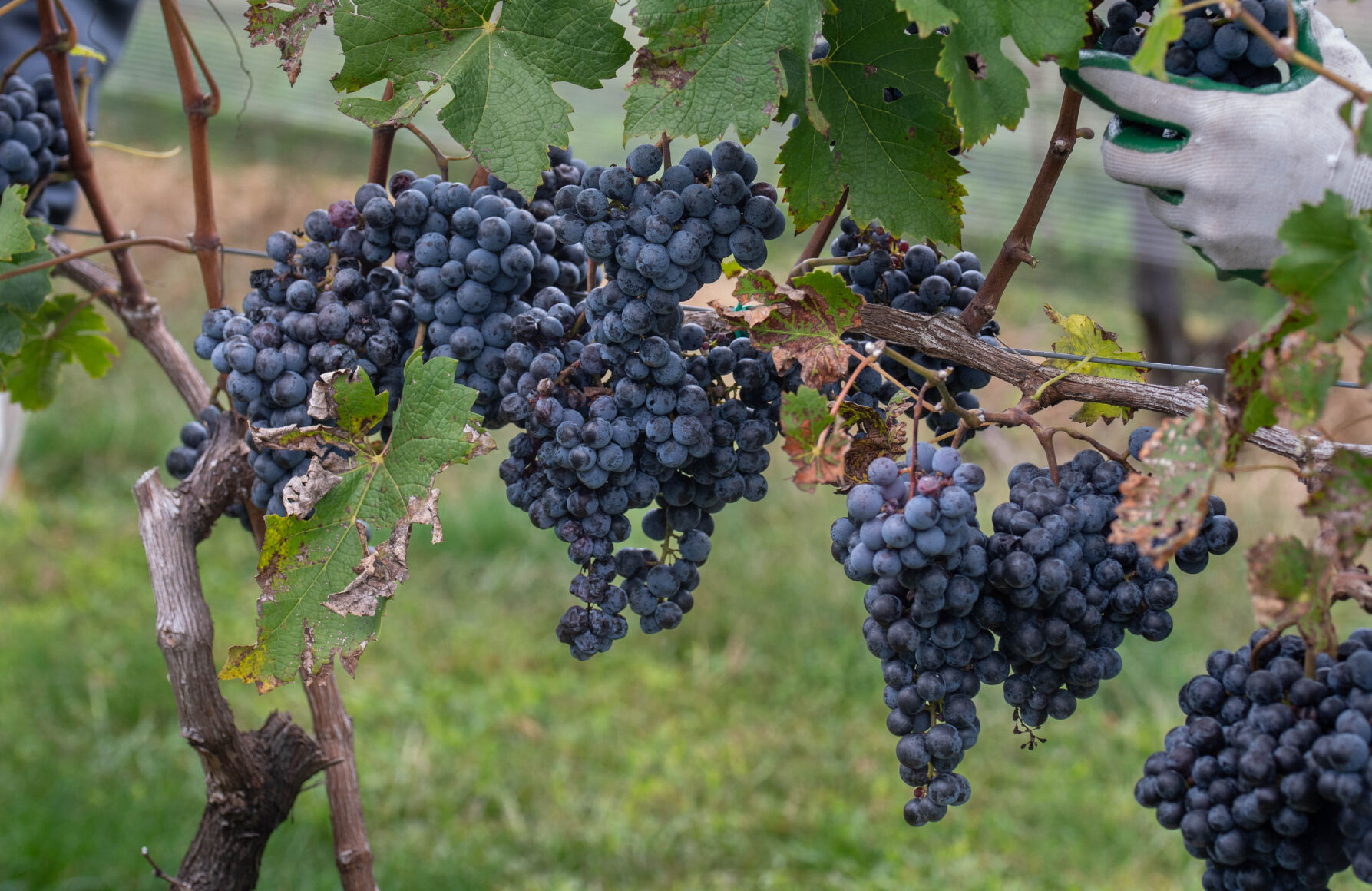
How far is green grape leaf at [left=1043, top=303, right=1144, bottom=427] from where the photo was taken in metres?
1.09

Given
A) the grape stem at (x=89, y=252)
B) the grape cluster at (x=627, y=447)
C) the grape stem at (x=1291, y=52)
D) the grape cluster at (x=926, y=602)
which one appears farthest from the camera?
the grape stem at (x=89, y=252)

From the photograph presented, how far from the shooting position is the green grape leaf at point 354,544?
0.96 metres

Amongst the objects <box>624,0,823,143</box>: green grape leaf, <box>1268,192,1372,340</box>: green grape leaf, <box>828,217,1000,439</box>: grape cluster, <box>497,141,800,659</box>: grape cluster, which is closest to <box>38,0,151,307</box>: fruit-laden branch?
<box>497,141,800,659</box>: grape cluster

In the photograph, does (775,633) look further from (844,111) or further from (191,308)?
(191,308)

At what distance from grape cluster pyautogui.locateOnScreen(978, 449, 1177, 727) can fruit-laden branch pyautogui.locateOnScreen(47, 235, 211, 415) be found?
1.00 metres

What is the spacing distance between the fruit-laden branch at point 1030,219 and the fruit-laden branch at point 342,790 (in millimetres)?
800

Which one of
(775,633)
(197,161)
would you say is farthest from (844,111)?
(775,633)

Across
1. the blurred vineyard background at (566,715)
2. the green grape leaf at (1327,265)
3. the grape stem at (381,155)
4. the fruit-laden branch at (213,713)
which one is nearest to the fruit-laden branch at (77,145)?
the fruit-laden branch at (213,713)

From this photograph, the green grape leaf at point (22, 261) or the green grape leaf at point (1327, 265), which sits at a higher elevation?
the green grape leaf at point (1327, 265)

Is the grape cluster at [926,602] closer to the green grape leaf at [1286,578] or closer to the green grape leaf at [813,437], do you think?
the green grape leaf at [813,437]

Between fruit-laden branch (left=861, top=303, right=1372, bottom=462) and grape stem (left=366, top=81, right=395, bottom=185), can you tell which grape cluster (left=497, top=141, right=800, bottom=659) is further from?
grape stem (left=366, top=81, right=395, bottom=185)

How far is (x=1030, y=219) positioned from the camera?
3.28 ft

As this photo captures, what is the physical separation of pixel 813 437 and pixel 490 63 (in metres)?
0.47

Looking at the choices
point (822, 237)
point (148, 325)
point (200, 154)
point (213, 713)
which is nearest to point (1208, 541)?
point (822, 237)
